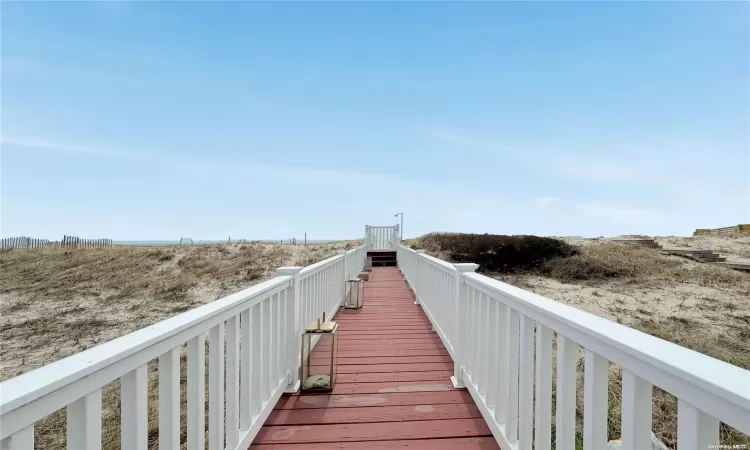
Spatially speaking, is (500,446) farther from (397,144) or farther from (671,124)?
Result: (397,144)

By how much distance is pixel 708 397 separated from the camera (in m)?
0.63

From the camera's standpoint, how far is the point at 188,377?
1.34 meters

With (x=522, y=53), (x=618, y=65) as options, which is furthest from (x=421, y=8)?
(x=618, y=65)

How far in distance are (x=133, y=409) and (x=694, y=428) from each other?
1457 millimetres

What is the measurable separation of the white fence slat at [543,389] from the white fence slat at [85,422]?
59.7 inches

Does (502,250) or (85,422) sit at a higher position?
(85,422)

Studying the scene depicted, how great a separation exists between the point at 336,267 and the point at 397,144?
1354 centimetres

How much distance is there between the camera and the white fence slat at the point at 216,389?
4.91 ft

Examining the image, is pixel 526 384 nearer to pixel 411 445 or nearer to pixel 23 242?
pixel 411 445

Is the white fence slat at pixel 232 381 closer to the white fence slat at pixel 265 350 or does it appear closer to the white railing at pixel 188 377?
the white railing at pixel 188 377

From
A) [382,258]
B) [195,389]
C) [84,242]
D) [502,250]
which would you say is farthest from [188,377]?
[84,242]

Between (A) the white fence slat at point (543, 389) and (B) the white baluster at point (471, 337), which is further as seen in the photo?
(B) the white baluster at point (471, 337)

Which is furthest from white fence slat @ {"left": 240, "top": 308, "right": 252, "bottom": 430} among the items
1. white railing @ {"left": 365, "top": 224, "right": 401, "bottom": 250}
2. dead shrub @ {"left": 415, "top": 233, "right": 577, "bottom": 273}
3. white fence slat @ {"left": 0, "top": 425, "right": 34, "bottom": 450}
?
white railing @ {"left": 365, "top": 224, "right": 401, "bottom": 250}

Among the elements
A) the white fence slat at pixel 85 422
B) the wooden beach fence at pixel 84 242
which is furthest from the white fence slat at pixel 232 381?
the wooden beach fence at pixel 84 242
